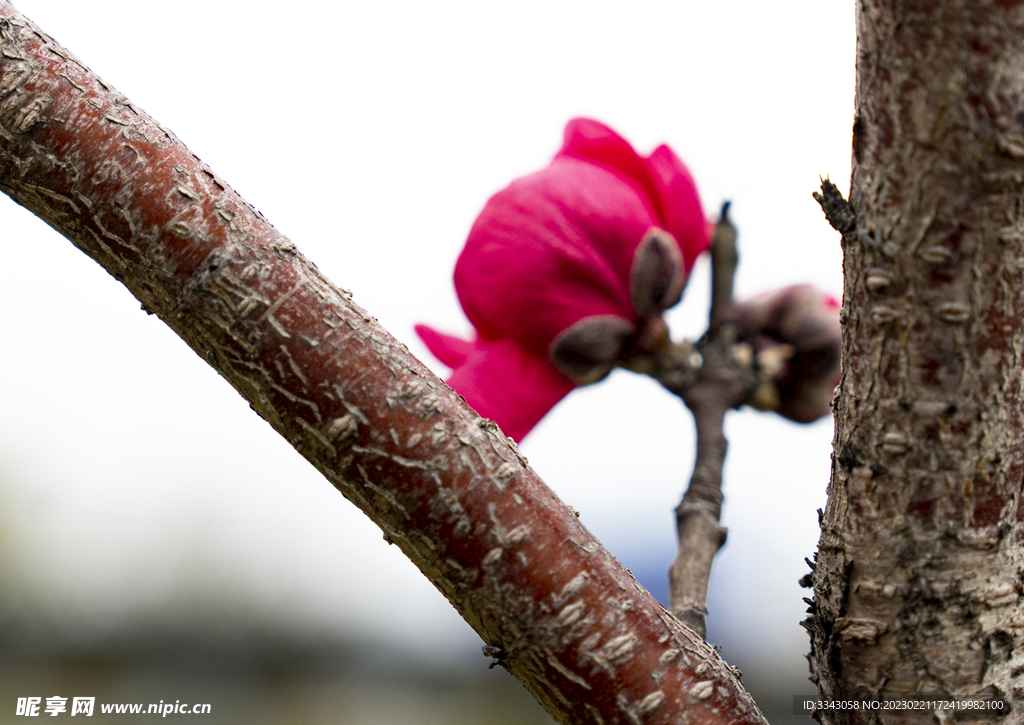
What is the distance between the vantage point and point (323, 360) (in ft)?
0.63

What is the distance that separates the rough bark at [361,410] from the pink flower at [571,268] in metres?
0.08

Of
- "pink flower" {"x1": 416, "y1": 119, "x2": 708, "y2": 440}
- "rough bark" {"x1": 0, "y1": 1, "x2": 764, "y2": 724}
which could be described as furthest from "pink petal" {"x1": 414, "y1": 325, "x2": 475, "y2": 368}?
"rough bark" {"x1": 0, "y1": 1, "x2": 764, "y2": 724}

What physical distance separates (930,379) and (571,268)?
0.14 meters

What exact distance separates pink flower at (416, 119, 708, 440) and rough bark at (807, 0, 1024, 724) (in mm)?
116

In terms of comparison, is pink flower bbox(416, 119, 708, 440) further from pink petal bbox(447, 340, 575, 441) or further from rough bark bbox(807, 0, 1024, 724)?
rough bark bbox(807, 0, 1024, 724)

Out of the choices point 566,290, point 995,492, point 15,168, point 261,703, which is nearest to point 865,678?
point 995,492

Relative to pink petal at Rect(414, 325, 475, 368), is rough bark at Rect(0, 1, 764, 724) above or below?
below

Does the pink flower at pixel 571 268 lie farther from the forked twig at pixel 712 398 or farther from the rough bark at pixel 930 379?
the rough bark at pixel 930 379

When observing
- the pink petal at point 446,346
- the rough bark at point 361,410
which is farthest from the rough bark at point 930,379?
the pink petal at point 446,346

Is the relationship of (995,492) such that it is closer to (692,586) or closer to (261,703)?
(692,586)

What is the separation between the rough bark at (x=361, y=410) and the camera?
19cm

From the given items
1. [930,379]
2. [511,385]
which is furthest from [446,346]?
[930,379]

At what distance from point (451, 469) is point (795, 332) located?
196mm

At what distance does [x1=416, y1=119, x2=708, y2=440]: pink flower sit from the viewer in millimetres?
270
